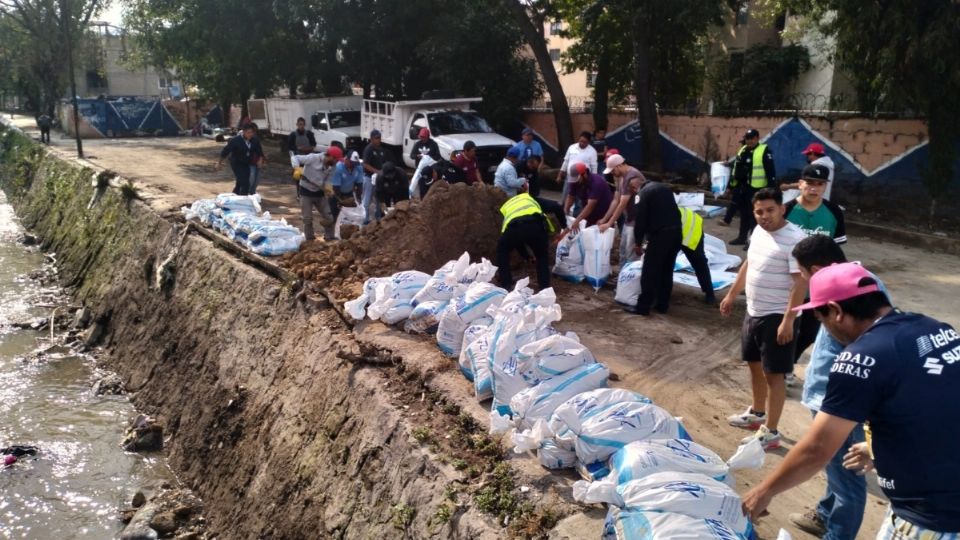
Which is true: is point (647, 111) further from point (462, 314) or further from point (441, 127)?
point (462, 314)

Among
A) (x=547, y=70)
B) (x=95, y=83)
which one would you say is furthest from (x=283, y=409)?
(x=95, y=83)

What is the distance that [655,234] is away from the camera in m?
6.70

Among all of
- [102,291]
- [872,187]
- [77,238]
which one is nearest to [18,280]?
[77,238]

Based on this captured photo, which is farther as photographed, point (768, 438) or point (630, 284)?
point (630, 284)

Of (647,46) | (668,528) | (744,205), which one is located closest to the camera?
(668,528)

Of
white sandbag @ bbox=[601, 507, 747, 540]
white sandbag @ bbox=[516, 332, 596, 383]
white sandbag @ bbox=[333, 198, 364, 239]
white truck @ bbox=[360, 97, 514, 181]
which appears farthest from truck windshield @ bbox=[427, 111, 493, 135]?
white sandbag @ bbox=[601, 507, 747, 540]

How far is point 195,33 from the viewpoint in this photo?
2017 centimetres

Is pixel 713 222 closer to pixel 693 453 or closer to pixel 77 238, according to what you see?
pixel 693 453

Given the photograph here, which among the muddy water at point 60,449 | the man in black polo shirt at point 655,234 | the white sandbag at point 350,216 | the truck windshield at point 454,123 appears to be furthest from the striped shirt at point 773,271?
the truck windshield at point 454,123

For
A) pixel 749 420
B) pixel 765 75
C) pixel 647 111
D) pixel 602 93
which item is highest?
pixel 765 75

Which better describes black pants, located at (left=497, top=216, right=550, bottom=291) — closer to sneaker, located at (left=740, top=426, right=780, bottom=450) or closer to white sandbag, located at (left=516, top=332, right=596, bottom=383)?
white sandbag, located at (left=516, top=332, right=596, bottom=383)

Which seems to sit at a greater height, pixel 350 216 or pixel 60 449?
pixel 350 216

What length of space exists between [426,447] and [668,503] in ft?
6.07

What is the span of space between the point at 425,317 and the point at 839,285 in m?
4.08
